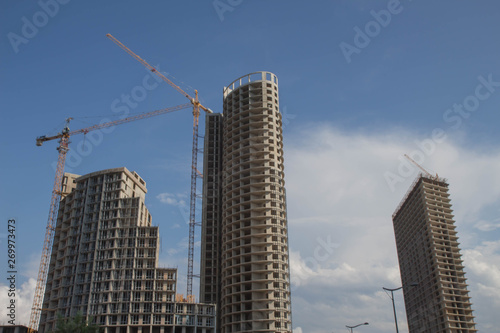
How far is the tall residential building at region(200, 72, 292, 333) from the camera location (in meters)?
121

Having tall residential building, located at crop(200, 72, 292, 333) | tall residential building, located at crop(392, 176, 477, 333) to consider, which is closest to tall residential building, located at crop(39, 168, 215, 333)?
tall residential building, located at crop(200, 72, 292, 333)

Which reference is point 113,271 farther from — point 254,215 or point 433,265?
point 433,265

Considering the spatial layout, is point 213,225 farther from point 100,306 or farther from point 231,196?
point 100,306

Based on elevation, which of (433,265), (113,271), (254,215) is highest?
(254,215)

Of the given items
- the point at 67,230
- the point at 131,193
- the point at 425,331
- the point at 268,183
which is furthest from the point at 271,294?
the point at 425,331

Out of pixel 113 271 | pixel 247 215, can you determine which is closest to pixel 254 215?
pixel 247 215

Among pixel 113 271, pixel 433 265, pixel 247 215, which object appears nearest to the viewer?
pixel 113 271

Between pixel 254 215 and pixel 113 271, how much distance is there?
40.5 metres

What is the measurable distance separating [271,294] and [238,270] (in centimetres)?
1221

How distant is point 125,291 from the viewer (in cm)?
12469

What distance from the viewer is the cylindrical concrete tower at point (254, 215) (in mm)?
120375

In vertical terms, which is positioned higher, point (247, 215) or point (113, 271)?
point (247, 215)

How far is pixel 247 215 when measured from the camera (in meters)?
134

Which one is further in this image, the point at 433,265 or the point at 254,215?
the point at 433,265
